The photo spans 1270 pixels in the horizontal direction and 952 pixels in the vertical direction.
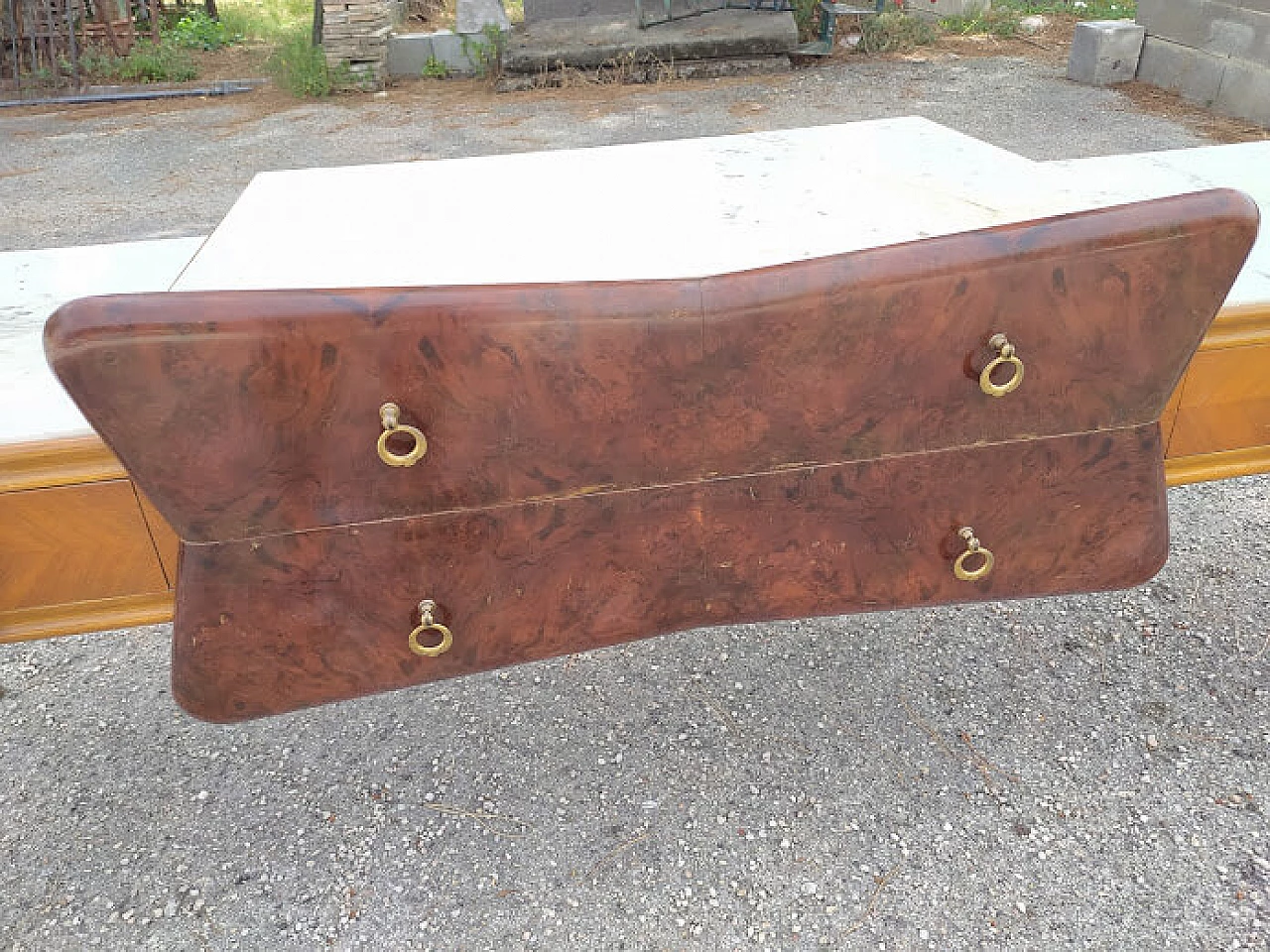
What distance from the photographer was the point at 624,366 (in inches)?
42.1

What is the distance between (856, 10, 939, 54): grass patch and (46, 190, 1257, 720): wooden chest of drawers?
7725 millimetres

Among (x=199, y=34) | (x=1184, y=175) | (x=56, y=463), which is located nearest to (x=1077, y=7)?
(x=1184, y=175)

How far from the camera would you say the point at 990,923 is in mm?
1541

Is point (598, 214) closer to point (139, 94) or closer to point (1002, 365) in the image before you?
point (1002, 365)

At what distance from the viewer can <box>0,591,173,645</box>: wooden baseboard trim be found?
1302mm

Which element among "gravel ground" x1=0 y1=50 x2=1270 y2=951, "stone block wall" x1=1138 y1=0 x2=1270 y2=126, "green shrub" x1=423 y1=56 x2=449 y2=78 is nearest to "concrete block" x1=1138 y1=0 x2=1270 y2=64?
"stone block wall" x1=1138 y1=0 x2=1270 y2=126

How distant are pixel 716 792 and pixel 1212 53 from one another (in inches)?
251

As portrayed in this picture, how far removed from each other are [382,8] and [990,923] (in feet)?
26.3

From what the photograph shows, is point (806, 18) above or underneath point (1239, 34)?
underneath

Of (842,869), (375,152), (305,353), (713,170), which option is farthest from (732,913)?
(375,152)

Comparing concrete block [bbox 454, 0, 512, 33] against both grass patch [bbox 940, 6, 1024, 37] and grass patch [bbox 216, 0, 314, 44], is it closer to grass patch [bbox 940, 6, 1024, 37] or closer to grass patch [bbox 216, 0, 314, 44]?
grass patch [bbox 216, 0, 314, 44]

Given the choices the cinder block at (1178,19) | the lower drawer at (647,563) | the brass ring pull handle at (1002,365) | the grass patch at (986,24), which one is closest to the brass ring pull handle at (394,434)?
the lower drawer at (647,563)

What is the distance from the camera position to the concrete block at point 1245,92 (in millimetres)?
5539

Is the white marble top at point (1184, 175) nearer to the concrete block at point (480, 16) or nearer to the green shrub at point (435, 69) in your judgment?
the concrete block at point (480, 16)
